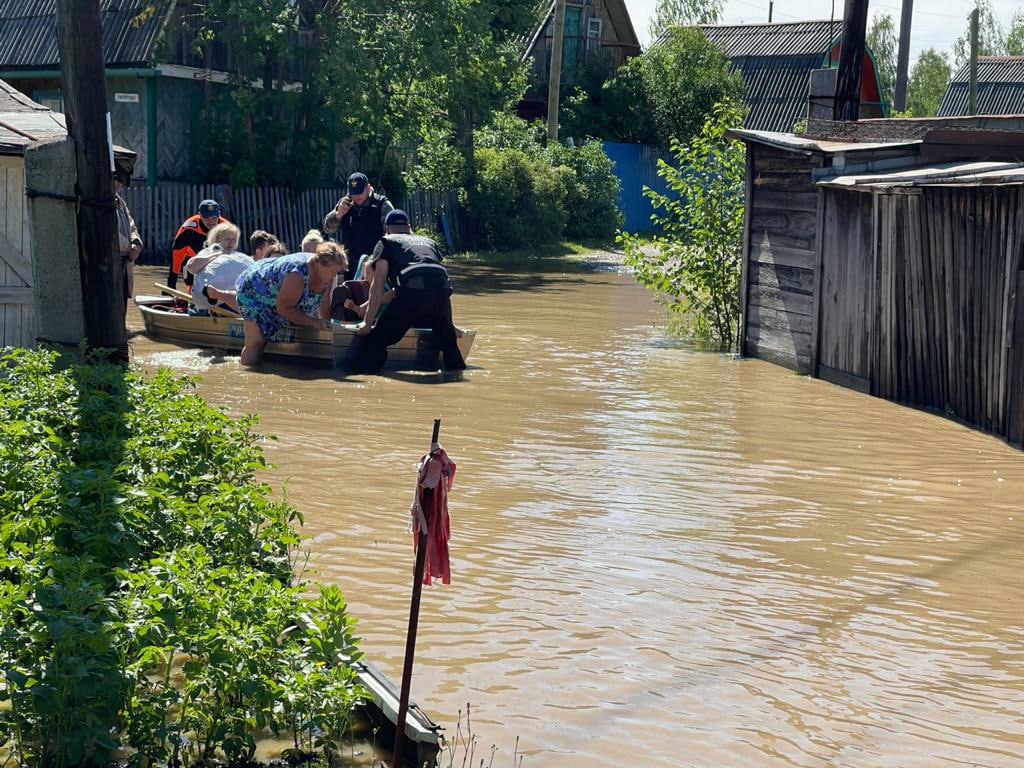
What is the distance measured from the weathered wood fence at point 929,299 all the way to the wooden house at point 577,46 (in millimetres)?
29883

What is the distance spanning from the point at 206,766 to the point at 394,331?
29.6ft

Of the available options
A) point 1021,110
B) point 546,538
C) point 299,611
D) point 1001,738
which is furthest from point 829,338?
point 1021,110

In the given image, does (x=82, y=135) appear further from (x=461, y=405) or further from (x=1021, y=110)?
(x=1021, y=110)

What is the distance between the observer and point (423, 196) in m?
30.2

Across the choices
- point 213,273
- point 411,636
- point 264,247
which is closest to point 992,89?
point 264,247

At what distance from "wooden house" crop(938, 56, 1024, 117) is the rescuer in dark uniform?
38.5 meters

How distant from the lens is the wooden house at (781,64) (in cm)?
4653

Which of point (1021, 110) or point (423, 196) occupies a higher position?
point (1021, 110)

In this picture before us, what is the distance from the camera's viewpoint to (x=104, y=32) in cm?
2675

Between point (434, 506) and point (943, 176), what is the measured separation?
8.08 metres

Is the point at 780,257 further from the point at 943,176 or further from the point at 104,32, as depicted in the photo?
the point at 104,32

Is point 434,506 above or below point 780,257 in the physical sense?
below

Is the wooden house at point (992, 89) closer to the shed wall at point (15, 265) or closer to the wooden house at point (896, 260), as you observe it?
the wooden house at point (896, 260)

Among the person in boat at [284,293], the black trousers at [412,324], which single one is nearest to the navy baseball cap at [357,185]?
the person in boat at [284,293]
